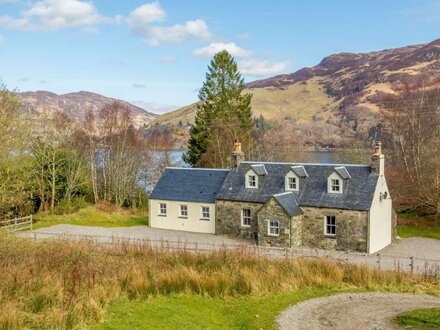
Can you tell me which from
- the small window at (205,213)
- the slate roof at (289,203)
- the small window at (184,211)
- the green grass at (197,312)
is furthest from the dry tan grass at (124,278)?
the small window at (184,211)

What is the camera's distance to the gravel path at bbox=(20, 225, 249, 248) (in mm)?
32806

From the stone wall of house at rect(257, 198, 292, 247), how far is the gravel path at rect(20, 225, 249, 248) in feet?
4.60

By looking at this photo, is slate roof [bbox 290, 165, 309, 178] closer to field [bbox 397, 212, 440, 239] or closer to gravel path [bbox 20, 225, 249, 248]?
gravel path [bbox 20, 225, 249, 248]

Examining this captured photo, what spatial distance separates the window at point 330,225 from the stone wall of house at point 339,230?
0.20m

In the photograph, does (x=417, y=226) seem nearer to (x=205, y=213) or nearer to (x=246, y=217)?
(x=246, y=217)

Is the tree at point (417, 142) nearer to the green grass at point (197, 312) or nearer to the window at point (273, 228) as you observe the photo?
the window at point (273, 228)

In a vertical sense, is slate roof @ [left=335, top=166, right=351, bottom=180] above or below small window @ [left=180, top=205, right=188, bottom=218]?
above

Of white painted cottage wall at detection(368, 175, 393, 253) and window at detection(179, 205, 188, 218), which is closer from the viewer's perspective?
white painted cottage wall at detection(368, 175, 393, 253)

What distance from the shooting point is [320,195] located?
105 feet

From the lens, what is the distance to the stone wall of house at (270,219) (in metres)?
30.9

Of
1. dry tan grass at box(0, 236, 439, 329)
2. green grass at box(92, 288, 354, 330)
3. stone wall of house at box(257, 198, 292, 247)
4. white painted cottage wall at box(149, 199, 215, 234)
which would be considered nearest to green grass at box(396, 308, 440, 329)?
green grass at box(92, 288, 354, 330)

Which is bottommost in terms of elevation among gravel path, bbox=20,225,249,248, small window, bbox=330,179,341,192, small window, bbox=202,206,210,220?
gravel path, bbox=20,225,249,248

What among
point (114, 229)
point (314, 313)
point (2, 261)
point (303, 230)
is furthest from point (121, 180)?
point (314, 313)

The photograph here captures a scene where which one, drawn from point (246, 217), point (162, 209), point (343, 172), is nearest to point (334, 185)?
point (343, 172)
